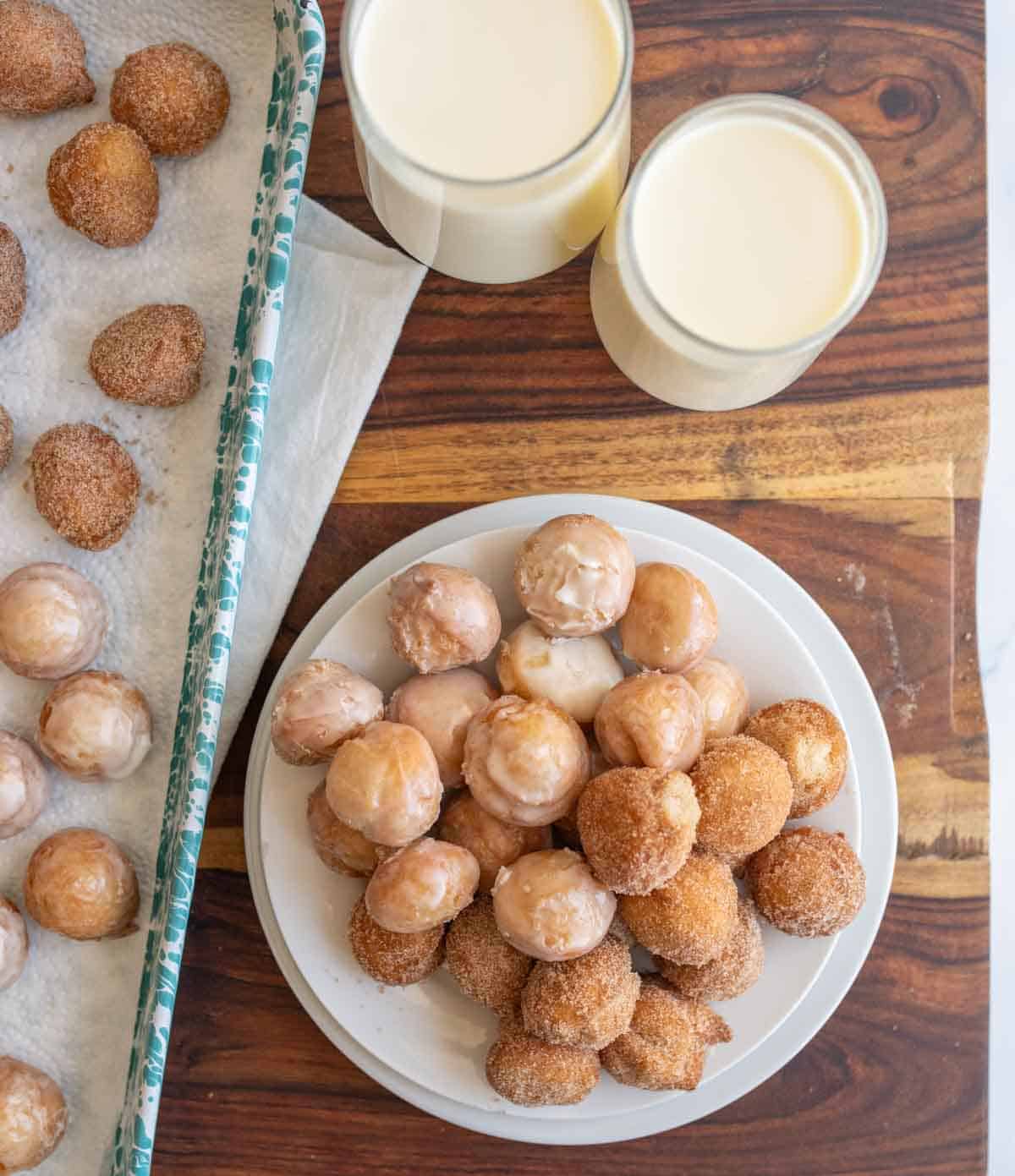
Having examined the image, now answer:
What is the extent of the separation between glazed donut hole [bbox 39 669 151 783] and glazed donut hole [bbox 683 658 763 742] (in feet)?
1.31

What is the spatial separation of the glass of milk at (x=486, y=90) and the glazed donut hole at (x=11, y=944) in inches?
22.9

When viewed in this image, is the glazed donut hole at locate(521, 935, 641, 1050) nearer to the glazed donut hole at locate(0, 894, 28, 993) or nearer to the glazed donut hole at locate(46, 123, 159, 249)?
the glazed donut hole at locate(0, 894, 28, 993)

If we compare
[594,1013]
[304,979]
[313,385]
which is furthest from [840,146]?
[304,979]

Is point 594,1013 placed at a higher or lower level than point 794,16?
lower

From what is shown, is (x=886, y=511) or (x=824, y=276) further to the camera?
(x=886, y=511)

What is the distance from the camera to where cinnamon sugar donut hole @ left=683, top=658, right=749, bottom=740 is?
0.79 metres

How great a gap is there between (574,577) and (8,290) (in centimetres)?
48

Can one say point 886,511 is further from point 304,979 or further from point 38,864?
point 38,864

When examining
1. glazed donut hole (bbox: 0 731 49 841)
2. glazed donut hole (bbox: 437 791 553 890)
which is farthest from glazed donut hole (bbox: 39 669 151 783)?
glazed donut hole (bbox: 437 791 553 890)

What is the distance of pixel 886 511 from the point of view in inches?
35.8

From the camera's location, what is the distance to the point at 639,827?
2.30 feet

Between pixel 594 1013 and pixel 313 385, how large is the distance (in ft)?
1.63

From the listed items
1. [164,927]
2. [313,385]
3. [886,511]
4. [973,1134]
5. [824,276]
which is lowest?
[973,1134]

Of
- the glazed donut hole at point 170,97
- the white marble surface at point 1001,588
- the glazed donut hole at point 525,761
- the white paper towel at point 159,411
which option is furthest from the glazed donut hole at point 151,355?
the white marble surface at point 1001,588
